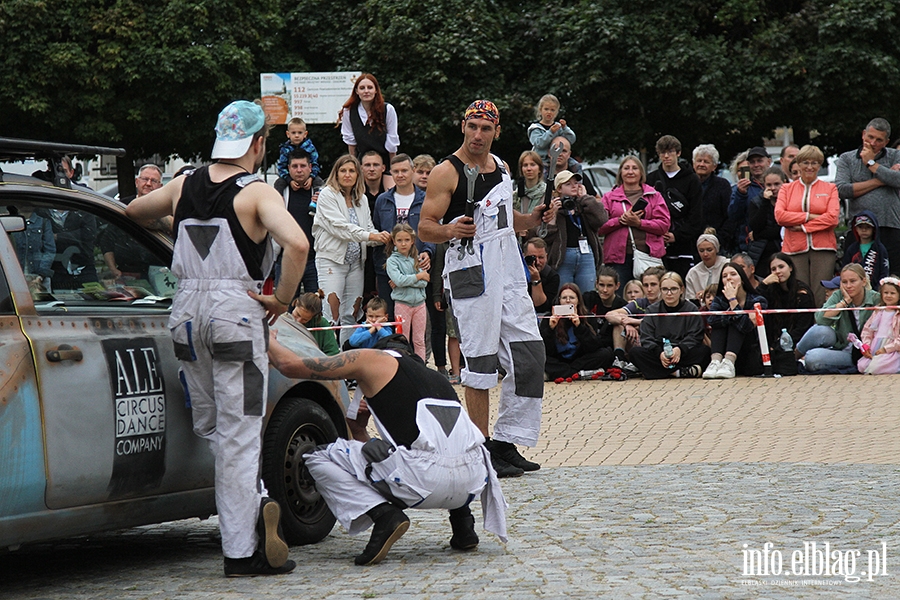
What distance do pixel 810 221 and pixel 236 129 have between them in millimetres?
9465

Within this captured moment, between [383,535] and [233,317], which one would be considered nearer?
[233,317]

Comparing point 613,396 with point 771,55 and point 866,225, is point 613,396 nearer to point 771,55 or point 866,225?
point 866,225

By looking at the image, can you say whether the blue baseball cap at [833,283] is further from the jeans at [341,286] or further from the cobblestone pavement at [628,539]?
the jeans at [341,286]

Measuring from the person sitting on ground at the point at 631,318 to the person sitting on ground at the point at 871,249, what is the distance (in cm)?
221

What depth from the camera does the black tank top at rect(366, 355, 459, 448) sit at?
6211mm

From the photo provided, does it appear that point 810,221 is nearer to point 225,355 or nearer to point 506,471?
point 506,471

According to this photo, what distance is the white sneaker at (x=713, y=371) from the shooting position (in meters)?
13.2

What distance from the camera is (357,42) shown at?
30594mm

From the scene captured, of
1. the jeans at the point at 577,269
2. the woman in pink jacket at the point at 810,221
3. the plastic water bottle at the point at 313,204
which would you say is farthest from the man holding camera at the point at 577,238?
the plastic water bottle at the point at 313,204

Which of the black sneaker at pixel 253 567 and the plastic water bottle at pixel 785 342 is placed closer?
the black sneaker at pixel 253 567

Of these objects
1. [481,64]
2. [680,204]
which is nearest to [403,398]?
[680,204]

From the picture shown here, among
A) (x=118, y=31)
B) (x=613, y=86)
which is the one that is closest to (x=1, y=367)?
(x=613, y=86)

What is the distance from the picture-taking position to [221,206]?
19.1ft

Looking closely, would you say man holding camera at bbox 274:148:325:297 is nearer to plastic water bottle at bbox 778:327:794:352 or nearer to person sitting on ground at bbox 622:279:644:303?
person sitting on ground at bbox 622:279:644:303
